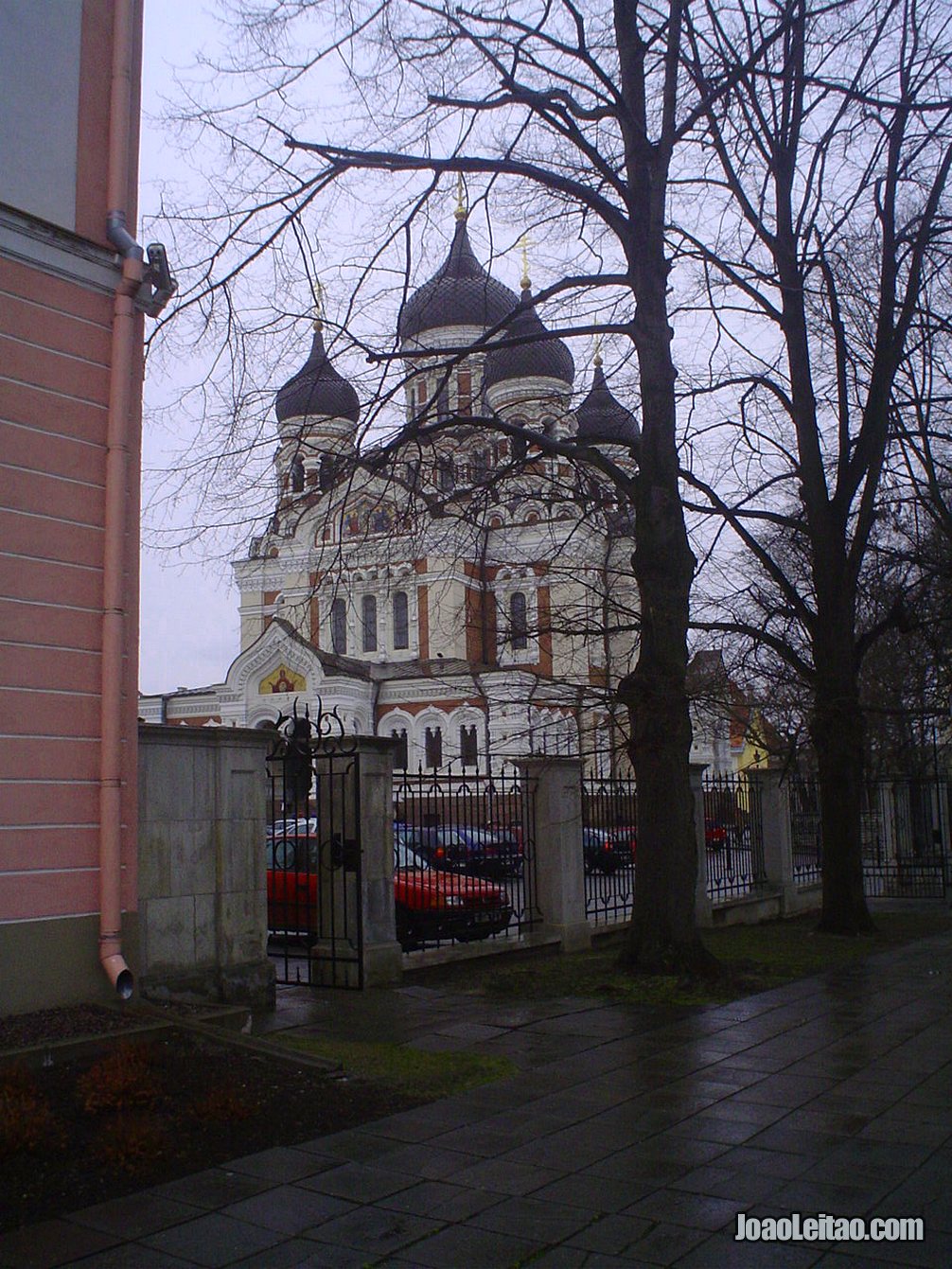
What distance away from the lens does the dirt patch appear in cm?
549

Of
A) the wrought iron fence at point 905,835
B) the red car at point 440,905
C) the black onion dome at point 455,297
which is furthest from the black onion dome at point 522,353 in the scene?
the wrought iron fence at point 905,835

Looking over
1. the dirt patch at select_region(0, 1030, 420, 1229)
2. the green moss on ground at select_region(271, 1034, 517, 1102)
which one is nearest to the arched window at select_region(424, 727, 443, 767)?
the green moss on ground at select_region(271, 1034, 517, 1102)

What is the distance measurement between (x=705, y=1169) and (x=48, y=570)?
19.2 feet

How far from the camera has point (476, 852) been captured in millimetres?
14898

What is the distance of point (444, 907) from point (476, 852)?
4.36 feet

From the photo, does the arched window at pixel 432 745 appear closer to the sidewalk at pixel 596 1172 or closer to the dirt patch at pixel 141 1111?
the sidewalk at pixel 596 1172

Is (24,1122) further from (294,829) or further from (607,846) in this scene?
(607,846)

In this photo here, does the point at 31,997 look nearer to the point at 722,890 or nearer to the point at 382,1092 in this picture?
the point at 382,1092

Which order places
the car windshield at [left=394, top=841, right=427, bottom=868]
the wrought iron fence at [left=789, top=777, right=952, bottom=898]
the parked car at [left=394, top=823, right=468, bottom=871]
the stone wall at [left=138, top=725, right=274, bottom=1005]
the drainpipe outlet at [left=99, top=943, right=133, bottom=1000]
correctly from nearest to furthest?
1. the drainpipe outlet at [left=99, top=943, right=133, bottom=1000]
2. the stone wall at [left=138, top=725, right=274, bottom=1005]
3. the car windshield at [left=394, top=841, right=427, bottom=868]
4. the parked car at [left=394, top=823, right=468, bottom=871]
5. the wrought iron fence at [left=789, top=777, right=952, bottom=898]

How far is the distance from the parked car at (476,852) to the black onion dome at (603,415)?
196 inches

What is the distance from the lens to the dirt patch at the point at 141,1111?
18.0 ft

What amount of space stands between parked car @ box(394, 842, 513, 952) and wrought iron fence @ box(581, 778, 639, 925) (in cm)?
124

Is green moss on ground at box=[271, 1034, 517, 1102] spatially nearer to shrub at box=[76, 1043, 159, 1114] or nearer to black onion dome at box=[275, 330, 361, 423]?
shrub at box=[76, 1043, 159, 1114]

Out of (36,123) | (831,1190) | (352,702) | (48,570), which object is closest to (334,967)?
(48,570)
